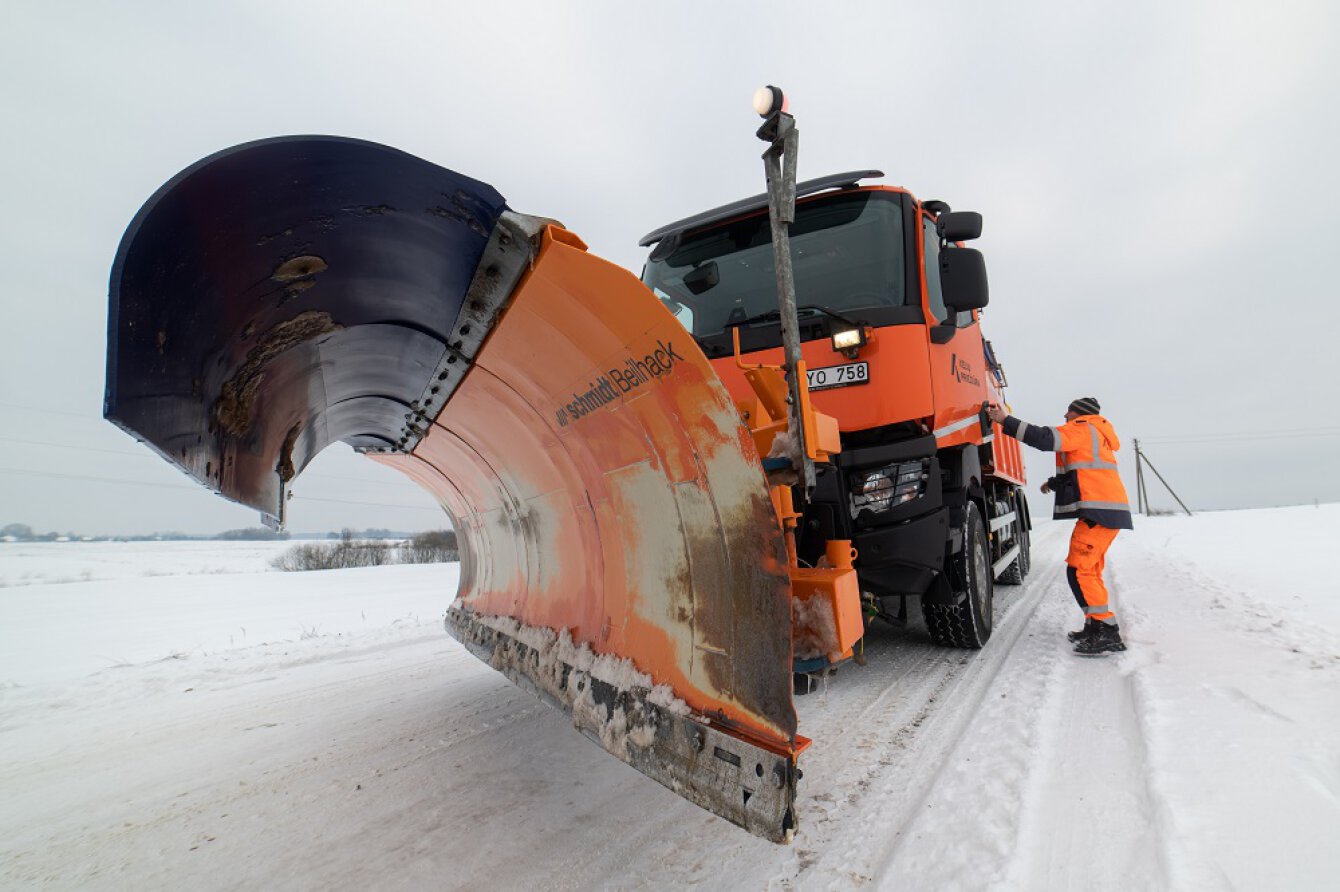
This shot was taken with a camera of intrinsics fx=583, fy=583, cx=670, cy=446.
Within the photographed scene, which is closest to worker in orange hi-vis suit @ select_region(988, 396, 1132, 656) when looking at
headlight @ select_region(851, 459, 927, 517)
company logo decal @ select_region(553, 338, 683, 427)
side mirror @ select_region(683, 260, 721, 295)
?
headlight @ select_region(851, 459, 927, 517)

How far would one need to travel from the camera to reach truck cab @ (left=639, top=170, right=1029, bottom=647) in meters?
3.08

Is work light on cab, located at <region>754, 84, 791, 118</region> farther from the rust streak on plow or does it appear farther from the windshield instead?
the windshield

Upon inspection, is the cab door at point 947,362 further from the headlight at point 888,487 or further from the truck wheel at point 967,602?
the truck wheel at point 967,602

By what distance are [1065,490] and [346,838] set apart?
461 centimetres

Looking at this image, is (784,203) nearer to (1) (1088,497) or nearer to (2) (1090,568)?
(1) (1088,497)

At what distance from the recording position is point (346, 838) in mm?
2148

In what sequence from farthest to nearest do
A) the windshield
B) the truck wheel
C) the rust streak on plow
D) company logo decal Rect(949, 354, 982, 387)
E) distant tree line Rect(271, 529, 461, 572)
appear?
distant tree line Rect(271, 529, 461, 572) → the truck wheel → company logo decal Rect(949, 354, 982, 387) → the windshield → the rust streak on plow

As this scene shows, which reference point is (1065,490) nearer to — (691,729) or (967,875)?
(967,875)

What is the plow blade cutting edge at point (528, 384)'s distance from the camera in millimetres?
1273

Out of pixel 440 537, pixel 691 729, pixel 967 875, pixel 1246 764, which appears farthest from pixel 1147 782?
pixel 440 537

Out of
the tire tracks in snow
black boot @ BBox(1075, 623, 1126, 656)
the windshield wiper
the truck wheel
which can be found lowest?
the tire tracks in snow

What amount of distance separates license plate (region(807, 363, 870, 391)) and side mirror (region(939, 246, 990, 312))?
71 cm

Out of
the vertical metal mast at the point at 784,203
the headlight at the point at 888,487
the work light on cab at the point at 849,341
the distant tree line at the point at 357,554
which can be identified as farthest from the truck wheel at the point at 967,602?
the distant tree line at the point at 357,554

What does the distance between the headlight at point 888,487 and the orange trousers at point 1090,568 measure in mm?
1569
